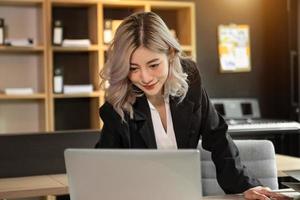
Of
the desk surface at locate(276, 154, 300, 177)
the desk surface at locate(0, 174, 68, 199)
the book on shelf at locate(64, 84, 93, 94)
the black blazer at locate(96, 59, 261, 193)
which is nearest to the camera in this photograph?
the black blazer at locate(96, 59, 261, 193)

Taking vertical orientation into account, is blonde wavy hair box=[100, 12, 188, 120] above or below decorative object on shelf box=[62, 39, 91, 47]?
below

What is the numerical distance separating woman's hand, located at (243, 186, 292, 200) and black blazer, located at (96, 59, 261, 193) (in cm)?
7

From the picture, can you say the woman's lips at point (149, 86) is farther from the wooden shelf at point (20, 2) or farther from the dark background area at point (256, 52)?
the dark background area at point (256, 52)

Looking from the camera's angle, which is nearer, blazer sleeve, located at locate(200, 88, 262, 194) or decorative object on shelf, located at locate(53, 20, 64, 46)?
blazer sleeve, located at locate(200, 88, 262, 194)

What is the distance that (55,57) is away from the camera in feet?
17.0

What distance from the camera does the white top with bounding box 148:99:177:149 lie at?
6.40 feet

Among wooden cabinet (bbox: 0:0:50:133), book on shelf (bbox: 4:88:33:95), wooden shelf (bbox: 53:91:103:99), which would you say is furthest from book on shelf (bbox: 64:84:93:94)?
book on shelf (bbox: 4:88:33:95)

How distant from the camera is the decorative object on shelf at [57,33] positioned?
4902 mm

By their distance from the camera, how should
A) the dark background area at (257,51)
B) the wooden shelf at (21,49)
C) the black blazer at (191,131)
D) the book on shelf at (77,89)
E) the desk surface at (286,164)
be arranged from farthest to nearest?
the dark background area at (257,51) → the book on shelf at (77,89) → the wooden shelf at (21,49) → the desk surface at (286,164) → the black blazer at (191,131)

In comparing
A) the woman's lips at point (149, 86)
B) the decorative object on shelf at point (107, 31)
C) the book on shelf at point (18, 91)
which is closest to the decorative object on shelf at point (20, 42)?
the book on shelf at point (18, 91)

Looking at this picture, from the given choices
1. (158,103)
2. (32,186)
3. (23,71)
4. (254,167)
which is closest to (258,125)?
(23,71)

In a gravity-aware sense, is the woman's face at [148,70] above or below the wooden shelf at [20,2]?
below

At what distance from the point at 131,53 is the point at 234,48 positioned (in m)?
4.14

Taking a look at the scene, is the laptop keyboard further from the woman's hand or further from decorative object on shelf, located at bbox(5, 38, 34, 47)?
the woman's hand
